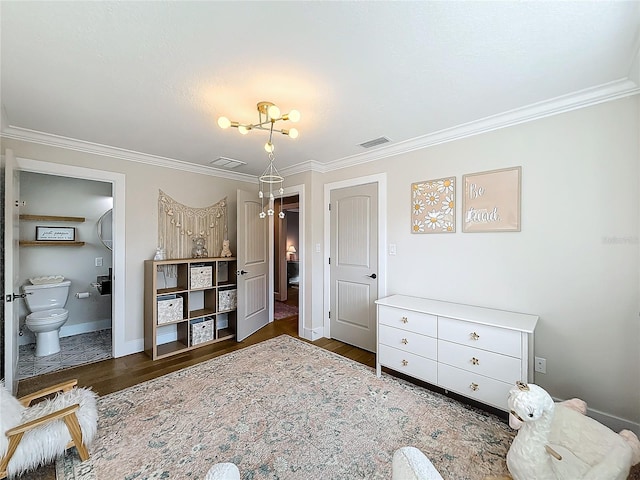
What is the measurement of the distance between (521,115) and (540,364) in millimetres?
2004

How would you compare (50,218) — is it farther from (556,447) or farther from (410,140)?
(556,447)

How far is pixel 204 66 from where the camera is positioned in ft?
5.38

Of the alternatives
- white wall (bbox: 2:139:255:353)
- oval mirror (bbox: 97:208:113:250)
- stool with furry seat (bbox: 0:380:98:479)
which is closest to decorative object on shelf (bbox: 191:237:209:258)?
white wall (bbox: 2:139:255:353)

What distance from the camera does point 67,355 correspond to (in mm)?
3180

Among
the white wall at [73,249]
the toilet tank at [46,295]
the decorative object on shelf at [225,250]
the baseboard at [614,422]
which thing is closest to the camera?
the baseboard at [614,422]

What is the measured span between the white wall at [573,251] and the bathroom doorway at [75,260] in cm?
426

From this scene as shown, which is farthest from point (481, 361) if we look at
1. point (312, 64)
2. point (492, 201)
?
point (312, 64)

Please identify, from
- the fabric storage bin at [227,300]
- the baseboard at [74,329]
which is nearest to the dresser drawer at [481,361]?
the fabric storage bin at [227,300]

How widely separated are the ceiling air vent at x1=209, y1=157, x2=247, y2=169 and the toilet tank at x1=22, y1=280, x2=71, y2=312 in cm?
250

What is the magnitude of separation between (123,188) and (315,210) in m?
2.33

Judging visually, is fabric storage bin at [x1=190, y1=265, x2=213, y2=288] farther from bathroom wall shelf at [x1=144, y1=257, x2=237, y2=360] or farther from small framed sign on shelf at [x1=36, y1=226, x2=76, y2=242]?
small framed sign on shelf at [x1=36, y1=226, x2=76, y2=242]

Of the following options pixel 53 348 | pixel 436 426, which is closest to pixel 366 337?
pixel 436 426

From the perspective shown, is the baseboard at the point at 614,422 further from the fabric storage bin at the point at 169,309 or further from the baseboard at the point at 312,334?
the fabric storage bin at the point at 169,309

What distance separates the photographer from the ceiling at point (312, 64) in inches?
49.7
